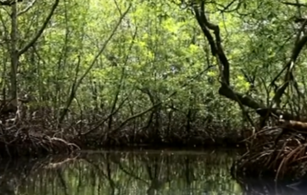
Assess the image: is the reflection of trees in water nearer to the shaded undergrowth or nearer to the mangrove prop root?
the mangrove prop root

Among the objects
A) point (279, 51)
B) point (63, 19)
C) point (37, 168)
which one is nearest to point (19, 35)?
point (63, 19)

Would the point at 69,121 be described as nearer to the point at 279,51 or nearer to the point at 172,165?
the point at 172,165

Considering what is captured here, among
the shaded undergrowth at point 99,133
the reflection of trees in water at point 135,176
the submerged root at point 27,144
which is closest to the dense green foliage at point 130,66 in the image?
the shaded undergrowth at point 99,133

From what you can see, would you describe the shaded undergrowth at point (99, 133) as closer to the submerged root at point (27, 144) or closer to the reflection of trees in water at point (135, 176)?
the submerged root at point (27, 144)

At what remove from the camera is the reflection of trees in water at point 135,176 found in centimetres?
674

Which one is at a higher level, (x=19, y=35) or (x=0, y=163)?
(x=19, y=35)

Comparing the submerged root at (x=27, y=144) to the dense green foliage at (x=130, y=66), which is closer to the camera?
the submerged root at (x=27, y=144)

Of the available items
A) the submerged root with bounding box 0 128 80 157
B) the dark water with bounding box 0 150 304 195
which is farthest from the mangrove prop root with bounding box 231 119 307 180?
the submerged root with bounding box 0 128 80 157

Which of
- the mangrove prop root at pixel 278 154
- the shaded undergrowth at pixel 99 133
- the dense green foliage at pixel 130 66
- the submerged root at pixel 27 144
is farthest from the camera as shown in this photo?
the dense green foliage at pixel 130 66

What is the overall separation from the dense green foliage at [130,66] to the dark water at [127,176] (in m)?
2.23

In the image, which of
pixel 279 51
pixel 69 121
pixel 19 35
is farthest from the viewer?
pixel 69 121

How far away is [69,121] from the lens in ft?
44.8

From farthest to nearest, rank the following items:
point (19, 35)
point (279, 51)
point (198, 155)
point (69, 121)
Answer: point (69, 121) < point (19, 35) < point (198, 155) < point (279, 51)

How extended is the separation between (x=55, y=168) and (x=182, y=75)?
566 cm
